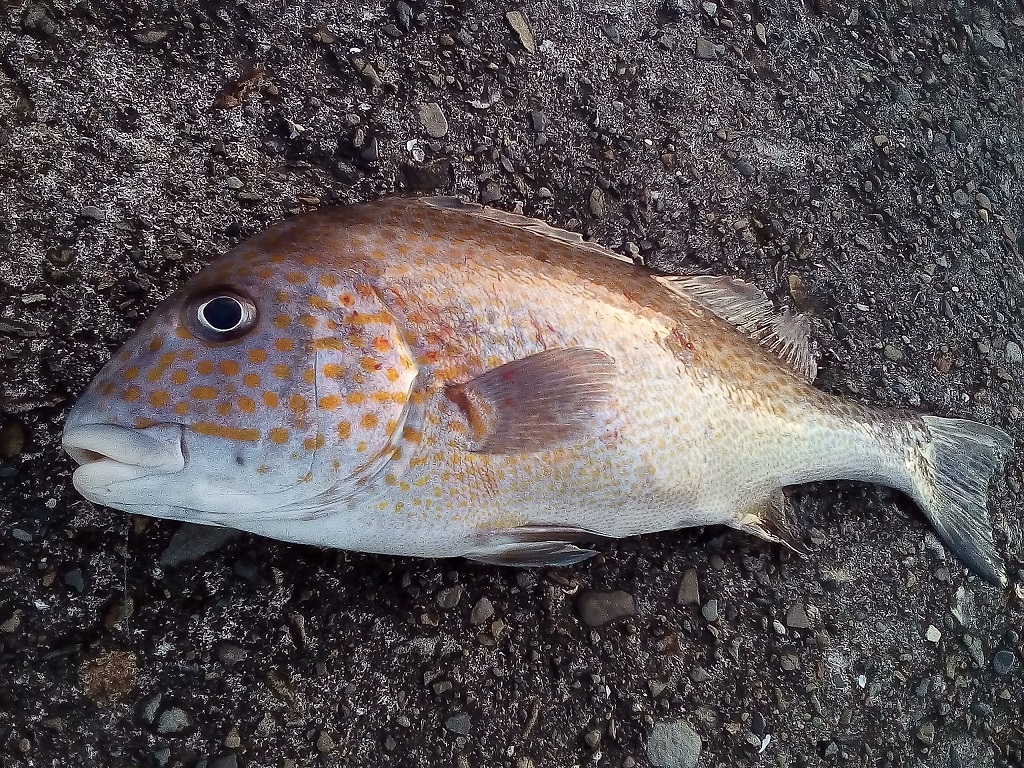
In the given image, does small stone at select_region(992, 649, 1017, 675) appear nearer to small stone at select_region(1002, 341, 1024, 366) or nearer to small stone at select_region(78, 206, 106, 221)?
small stone at select_region(1002, 341, 1024, 366)

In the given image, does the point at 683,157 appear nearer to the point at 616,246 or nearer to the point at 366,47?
the point at 616,246

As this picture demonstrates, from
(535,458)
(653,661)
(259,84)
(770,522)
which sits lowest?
(653,661)

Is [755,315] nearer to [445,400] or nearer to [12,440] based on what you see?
[445,400]

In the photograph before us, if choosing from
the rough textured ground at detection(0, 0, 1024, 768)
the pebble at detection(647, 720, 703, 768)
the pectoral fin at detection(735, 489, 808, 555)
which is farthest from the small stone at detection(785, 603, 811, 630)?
the pebble at detection(647, 720, 703, 768)

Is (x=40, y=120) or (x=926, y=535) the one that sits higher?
(x=40, y=120)

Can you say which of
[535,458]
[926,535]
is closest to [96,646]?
[535,458]

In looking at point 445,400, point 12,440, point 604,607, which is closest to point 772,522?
point 604,607

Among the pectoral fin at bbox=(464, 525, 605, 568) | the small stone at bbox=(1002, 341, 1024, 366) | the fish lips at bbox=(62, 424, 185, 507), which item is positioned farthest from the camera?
the small stone at bbox=(1002, 341, 1024, 366)
